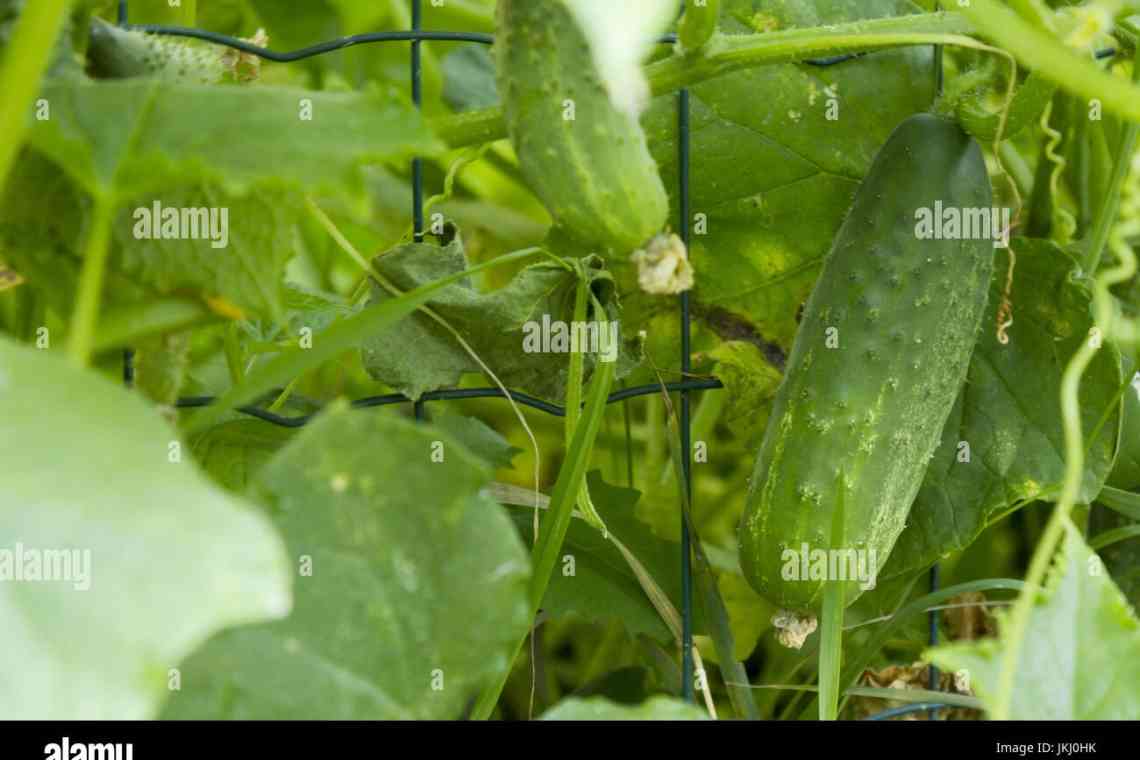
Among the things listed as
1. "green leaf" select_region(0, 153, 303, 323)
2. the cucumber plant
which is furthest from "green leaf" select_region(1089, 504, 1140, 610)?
"green leaf" select_region(0, 153, 303, 323)

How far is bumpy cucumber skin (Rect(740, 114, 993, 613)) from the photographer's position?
83 cm

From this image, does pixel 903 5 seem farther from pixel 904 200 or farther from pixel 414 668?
pixel 414 668

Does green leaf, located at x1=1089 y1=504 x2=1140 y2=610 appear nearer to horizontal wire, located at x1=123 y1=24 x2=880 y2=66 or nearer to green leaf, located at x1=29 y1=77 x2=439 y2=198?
horizontal wire, located at x1=123 y1=24 x2=880 y2=66

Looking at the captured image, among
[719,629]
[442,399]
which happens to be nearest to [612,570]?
[719,629]

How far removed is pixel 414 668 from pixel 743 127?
602mm

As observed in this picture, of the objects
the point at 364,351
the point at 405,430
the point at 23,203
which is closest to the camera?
the point at 405,430

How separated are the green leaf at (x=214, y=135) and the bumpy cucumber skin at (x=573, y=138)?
12cm

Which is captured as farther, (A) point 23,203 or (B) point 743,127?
(B) point 743,127

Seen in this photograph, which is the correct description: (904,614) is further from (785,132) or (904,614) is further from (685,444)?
(785,132)

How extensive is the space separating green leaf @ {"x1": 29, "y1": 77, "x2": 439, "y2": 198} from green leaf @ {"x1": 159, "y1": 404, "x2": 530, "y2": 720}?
0.10 meters

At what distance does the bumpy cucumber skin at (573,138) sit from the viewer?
62 cm

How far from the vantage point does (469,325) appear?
0.86 meters

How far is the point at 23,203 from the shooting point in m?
0.62
